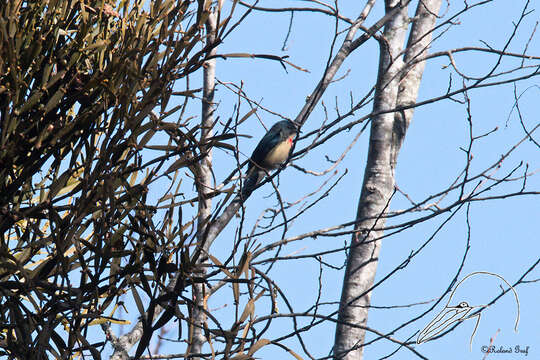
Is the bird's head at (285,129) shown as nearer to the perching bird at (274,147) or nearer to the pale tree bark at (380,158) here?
the perching bird at (274,147)

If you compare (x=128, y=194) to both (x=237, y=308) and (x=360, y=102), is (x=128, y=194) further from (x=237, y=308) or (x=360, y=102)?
(x=360, y=102)

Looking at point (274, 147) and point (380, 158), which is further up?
point (274, 147)

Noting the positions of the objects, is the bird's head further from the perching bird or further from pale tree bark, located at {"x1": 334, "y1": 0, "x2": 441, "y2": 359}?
pale tree bark, located at {"x1": 334, "y1": 0, "x2": 441, "y2": 359}

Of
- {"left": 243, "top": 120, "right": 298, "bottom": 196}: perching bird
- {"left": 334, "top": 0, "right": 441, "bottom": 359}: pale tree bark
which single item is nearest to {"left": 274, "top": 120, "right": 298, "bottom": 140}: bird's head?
{"left": 243, "top": 120, "right": 298, "bottom": 196}: perching bird

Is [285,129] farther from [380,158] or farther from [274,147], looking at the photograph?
[380,158]

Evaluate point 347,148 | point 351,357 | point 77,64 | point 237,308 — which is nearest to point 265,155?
point 347,148

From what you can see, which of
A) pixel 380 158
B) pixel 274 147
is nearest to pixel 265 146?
pixel 274 147

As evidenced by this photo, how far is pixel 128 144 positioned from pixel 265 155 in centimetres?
206

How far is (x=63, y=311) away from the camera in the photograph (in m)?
2.21

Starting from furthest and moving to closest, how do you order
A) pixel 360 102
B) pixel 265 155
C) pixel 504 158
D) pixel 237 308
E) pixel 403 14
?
pixel 265 155
pixel 403 14
pixel 504 158
pixel 360 102
pixel 237 308

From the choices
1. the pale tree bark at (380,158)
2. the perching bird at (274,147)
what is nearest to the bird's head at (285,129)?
the perching bird at (274,147)

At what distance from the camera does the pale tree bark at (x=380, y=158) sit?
3422 millimetres

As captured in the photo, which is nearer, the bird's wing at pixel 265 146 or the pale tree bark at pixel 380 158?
the pale tree bark at pixel 380 158

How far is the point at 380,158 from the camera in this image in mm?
3732
